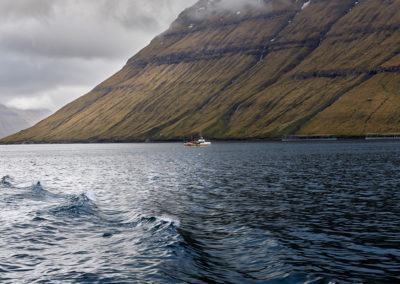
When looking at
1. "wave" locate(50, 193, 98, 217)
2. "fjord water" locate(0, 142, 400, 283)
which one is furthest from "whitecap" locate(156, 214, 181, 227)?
"wave" locate(50, 193, 98, 217)

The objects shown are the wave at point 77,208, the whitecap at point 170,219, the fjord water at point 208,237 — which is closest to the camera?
the fjord water at point 208,237

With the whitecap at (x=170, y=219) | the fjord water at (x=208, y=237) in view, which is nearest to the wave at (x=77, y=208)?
the fjord water at (x=208, y=237)

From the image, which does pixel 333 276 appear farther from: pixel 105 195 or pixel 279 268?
pixel 105 195

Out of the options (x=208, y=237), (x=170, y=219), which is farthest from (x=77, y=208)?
(x=208, y=237)

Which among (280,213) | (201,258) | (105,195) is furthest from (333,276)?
(105,195)

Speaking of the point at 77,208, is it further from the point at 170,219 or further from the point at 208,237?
the point at 208,237

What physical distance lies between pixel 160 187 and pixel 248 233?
33.1m

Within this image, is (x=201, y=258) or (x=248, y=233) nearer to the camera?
(x=201, y=258)

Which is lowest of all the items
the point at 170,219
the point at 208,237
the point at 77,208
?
the point at 208,237

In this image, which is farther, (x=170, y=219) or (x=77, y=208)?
(x=77, y=208)

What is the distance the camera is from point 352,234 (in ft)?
89.2

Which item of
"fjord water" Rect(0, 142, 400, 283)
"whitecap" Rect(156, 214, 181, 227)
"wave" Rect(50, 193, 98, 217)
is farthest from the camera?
"wave" Rect(50, 193, 98, 217)

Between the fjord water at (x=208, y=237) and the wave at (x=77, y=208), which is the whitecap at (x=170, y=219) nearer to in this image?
the fjord water at (x=208, y=237)

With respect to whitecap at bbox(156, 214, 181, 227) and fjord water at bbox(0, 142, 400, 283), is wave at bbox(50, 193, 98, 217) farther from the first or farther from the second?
whitecap at bbox(156, 214, 181, 227)
